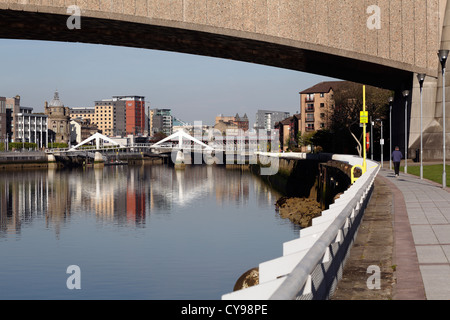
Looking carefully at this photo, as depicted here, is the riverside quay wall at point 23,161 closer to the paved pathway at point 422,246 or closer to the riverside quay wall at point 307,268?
the paved pathway at point 422,246

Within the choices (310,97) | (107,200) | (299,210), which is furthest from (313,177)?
(310,97)

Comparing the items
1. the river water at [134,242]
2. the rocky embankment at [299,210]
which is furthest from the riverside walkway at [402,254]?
the rocky embankment at [299,210]

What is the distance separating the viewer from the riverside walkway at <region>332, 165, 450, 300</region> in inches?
291

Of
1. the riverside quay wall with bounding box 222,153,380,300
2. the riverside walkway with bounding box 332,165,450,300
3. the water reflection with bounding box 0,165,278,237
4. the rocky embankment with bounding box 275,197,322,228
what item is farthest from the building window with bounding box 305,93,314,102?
the riverside quay wall with bounding box 222,153,380,300

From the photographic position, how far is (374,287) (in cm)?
758

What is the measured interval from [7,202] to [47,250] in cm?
2964

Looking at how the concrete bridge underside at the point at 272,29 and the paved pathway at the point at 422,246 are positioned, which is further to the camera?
the concrete bridge underside at the point at 272,29

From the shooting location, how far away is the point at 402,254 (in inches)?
394

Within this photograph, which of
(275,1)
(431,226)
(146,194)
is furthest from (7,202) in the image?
(431,226)

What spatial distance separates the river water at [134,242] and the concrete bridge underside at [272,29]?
1398 centimetres

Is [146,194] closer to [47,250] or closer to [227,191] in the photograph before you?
[227,191]

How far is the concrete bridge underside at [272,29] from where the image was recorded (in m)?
38.8

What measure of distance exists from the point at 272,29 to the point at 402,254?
3343 cm
